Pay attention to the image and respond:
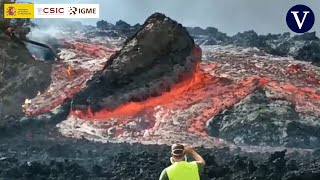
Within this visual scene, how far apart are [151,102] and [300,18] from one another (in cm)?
481

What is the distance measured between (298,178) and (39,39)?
11.9 meters

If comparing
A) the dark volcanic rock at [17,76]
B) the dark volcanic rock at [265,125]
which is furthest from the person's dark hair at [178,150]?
the dark volcanic rock at [17,76]

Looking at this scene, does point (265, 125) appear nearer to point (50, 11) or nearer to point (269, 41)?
point (269, 41)

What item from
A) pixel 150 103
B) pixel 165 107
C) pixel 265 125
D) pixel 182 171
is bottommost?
pixel 182 171

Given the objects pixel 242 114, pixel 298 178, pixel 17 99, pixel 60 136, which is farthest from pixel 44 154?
pixel 298 178

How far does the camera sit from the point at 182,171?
6523 millimetres

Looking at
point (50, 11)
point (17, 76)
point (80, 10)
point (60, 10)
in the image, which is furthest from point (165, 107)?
point (17, 76)

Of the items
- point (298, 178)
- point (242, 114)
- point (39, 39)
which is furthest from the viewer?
point (39, 39)

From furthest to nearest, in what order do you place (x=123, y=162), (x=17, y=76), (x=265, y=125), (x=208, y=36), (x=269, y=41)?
(x=269, y=41), (x=208, y=36), (x=17, y=76), (x=265, y=125), (x=123, y=162)

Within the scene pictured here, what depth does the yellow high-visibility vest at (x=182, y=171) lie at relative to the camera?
6.51 m

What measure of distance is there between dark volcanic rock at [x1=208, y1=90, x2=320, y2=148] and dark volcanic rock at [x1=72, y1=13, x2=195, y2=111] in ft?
7.37

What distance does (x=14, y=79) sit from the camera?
65.1 ft

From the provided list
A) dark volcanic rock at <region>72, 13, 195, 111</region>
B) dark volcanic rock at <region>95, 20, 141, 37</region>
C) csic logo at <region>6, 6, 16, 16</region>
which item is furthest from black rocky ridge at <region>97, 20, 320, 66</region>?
csic logo at <region>6, 6, 16, 16</region>

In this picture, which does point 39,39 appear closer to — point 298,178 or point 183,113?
point 183,113
